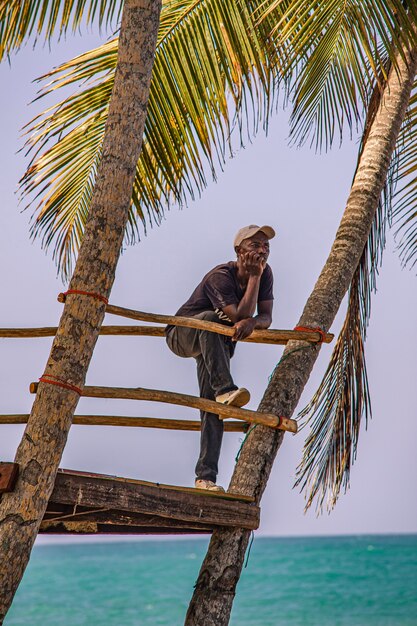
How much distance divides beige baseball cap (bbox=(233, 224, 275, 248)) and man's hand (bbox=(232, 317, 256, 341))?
56cm

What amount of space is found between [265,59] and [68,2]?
1331 mm

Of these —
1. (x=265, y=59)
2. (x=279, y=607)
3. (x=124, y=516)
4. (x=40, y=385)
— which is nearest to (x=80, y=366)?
(x=40, y=385)

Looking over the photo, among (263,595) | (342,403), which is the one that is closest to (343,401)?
(342,403)

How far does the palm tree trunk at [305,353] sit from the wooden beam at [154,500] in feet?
0.45

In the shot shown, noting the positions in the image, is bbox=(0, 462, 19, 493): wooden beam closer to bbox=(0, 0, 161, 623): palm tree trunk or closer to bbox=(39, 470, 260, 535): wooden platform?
bbox=(0, 0, 161, 623): palm tree trunk

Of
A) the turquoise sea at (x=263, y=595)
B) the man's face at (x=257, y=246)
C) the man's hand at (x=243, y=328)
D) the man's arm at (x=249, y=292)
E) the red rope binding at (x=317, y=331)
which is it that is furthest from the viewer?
the turquoise sea at (x=263, y=595)

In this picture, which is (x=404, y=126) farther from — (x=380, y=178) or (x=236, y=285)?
(x=236, y=285)

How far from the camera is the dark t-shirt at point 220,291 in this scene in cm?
571

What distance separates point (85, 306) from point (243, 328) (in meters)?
1.10

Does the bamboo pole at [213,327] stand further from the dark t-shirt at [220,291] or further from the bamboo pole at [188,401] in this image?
the bamboo pole at [188,401]

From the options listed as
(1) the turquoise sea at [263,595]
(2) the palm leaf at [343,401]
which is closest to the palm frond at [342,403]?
(2) the palm leaf at [343,401]

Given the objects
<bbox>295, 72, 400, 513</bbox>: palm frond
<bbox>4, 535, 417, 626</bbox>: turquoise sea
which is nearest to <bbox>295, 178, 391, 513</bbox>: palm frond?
<bbox>295, 72, 400, 513</bbox>: palm frond

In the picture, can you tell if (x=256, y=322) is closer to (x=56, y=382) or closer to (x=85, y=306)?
(x=85, y=306)

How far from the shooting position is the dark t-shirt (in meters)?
5.71
